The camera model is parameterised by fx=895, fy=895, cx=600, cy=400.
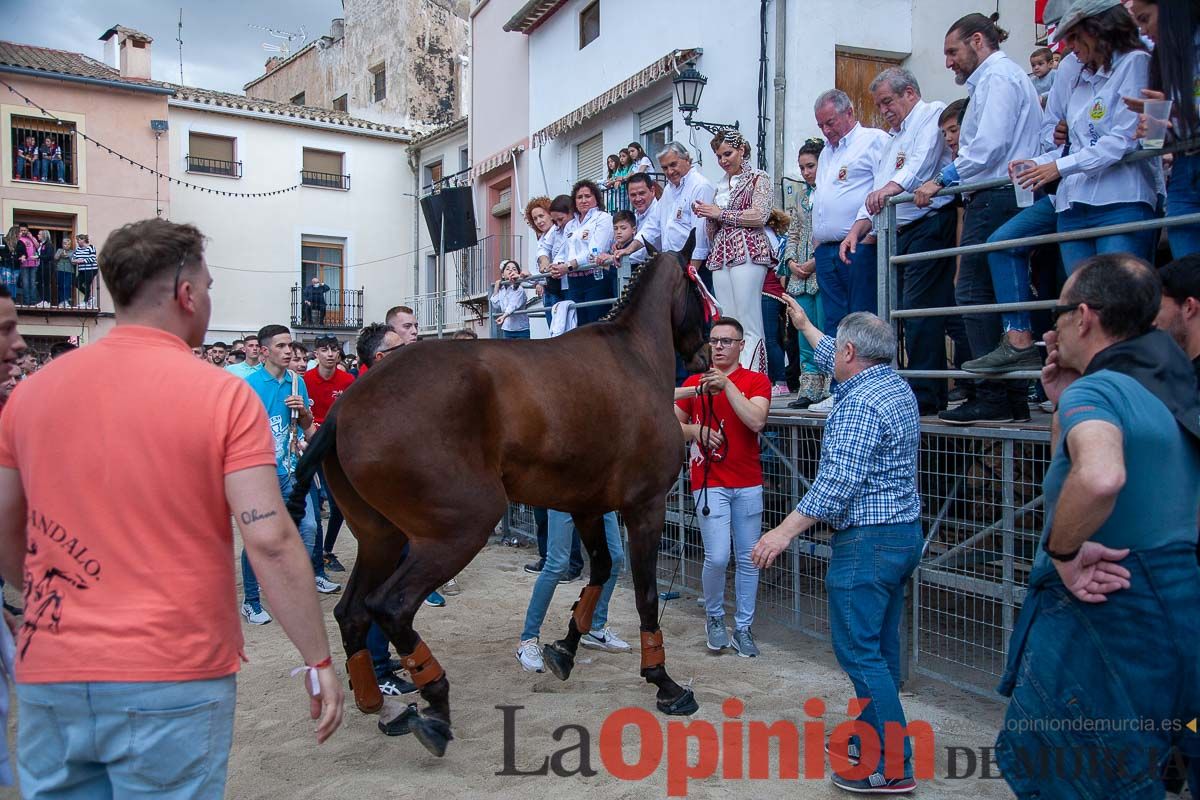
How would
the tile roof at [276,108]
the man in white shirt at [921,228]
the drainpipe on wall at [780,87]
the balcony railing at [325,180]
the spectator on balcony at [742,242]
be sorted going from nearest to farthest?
the man in white shirt at [921,228], the spectator on balcony at [742,242], the drainpipe on wall at [780,87], the tile roof at [276,108], the balcony railing at [325,180]

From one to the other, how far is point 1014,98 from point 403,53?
2726cm

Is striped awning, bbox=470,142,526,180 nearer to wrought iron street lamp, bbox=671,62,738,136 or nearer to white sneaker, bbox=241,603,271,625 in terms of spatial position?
wrought iron street lamp, bbox=671,62,738,136

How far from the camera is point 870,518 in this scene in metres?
3.73

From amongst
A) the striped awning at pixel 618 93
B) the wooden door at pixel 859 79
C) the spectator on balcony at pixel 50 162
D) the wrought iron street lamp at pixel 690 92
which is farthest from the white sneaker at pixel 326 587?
the spectator on balcony at pixel 50 162

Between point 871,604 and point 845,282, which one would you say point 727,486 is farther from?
point 871,604

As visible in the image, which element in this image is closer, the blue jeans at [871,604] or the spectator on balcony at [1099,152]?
the blue jeans at [871,604]

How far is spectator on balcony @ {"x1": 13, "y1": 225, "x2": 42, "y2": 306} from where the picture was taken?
23.0 m

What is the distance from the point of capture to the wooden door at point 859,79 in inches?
424

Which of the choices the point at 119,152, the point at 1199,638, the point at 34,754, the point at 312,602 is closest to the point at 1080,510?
the point at 1199,638

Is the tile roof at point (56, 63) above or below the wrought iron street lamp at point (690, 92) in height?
above

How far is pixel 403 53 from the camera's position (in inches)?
1149

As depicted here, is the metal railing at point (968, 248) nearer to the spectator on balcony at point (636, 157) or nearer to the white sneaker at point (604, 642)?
the white sneaker at point (604, 642)

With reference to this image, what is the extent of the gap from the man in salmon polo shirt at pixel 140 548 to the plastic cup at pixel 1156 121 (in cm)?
398

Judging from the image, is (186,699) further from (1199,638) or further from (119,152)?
(119,152)
